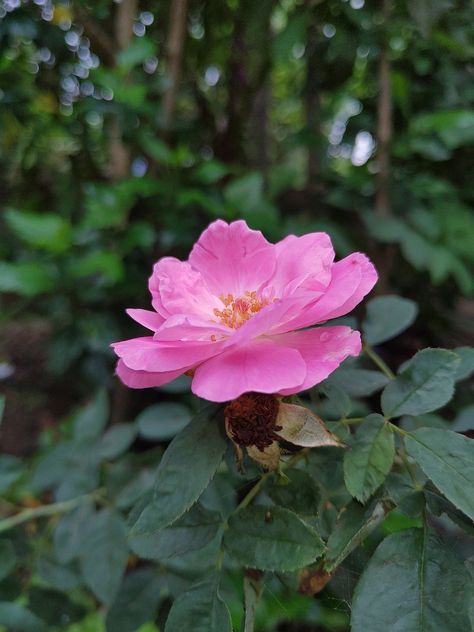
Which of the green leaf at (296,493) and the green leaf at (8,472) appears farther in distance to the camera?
the green leaf at (8,472)

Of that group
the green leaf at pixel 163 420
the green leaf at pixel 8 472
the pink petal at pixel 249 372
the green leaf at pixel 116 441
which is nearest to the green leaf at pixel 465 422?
the pink petal at pixel 249 372

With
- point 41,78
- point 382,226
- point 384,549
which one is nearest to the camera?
point 384,549

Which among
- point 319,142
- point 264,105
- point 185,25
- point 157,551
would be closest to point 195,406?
point 157,551

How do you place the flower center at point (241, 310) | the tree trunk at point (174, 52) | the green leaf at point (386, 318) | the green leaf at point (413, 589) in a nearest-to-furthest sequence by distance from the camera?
1. the green leaf at point (413, 589)
2. the flower center at point (241, 310)
3. the green leaf at point (386, 318)
4. the tree trunk at point (174, 52)

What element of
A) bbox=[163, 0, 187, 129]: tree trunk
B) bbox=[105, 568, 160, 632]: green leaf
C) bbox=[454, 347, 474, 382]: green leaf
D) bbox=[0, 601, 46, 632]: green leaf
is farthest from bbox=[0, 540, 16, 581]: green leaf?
bbox=[163, 0, 187, 129]: tree trunk

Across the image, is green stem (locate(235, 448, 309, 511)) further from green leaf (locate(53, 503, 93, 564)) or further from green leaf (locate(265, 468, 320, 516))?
green leaf (locate(53, 503, 93, 564))

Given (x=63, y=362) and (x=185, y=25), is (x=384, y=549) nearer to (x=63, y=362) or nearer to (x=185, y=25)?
(x=63, y=362)

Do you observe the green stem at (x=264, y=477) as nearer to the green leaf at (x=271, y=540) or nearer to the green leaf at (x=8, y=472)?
the green leaf at (x=271, y=540)
